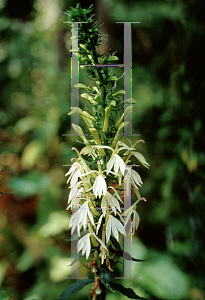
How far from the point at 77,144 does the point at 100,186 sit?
319mm

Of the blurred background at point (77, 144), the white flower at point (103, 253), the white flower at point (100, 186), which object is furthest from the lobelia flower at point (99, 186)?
the blurred background at point (77, 144)

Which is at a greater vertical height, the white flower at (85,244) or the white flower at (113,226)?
the white flower at (113,226)

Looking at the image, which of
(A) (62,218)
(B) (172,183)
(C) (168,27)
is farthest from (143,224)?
(C) (168,27)

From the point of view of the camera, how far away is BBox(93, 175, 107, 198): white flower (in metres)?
0.35

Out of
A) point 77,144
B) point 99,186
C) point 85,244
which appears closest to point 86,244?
point 85,244

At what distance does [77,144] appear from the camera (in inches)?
26.0

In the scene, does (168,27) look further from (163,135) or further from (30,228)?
(30,228)

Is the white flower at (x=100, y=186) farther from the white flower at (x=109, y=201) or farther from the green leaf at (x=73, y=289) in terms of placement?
the green leaf at (x=73, y=289)

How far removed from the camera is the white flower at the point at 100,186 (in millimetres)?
353

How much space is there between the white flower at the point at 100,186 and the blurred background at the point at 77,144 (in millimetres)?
314

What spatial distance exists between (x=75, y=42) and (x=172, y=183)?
1.63ft

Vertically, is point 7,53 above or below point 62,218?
above

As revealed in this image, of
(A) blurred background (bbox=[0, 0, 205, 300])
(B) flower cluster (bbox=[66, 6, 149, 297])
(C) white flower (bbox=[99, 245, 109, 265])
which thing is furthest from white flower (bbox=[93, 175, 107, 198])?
(A) blurred background (bbox=[0, 0, 205, 300])

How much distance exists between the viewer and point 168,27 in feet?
2.22
